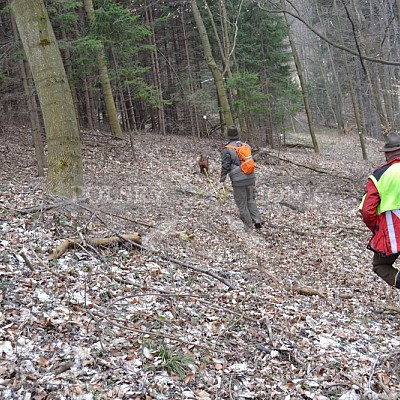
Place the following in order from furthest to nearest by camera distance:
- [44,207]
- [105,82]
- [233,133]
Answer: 1. [105,82]
2. [233,133]
3. [44,207]

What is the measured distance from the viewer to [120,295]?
209 inches

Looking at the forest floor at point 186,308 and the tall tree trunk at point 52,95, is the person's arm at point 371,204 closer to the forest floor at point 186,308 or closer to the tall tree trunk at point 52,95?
the forest floor at point 186,308

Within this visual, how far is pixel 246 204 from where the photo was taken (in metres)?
9.84

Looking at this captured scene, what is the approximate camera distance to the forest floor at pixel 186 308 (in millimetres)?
3861

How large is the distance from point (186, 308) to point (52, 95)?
5.15m

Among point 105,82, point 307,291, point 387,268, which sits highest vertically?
point 105,82

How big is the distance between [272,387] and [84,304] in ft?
7.53

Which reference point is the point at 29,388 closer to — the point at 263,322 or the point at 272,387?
the point at 272,387

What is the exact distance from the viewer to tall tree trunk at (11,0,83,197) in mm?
7914

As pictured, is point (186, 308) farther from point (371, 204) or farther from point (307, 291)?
point (371, 204)

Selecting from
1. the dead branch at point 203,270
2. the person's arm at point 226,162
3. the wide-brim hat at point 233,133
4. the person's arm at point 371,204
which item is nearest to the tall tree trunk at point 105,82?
the wide-brim hat at point 233,133

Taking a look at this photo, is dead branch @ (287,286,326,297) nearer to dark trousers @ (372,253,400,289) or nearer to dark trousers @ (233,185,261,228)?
dark trousers @ (372,253,400,289)

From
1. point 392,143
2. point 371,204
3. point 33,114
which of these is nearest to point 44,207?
point 371,204

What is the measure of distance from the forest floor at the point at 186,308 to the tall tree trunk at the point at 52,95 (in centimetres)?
57
